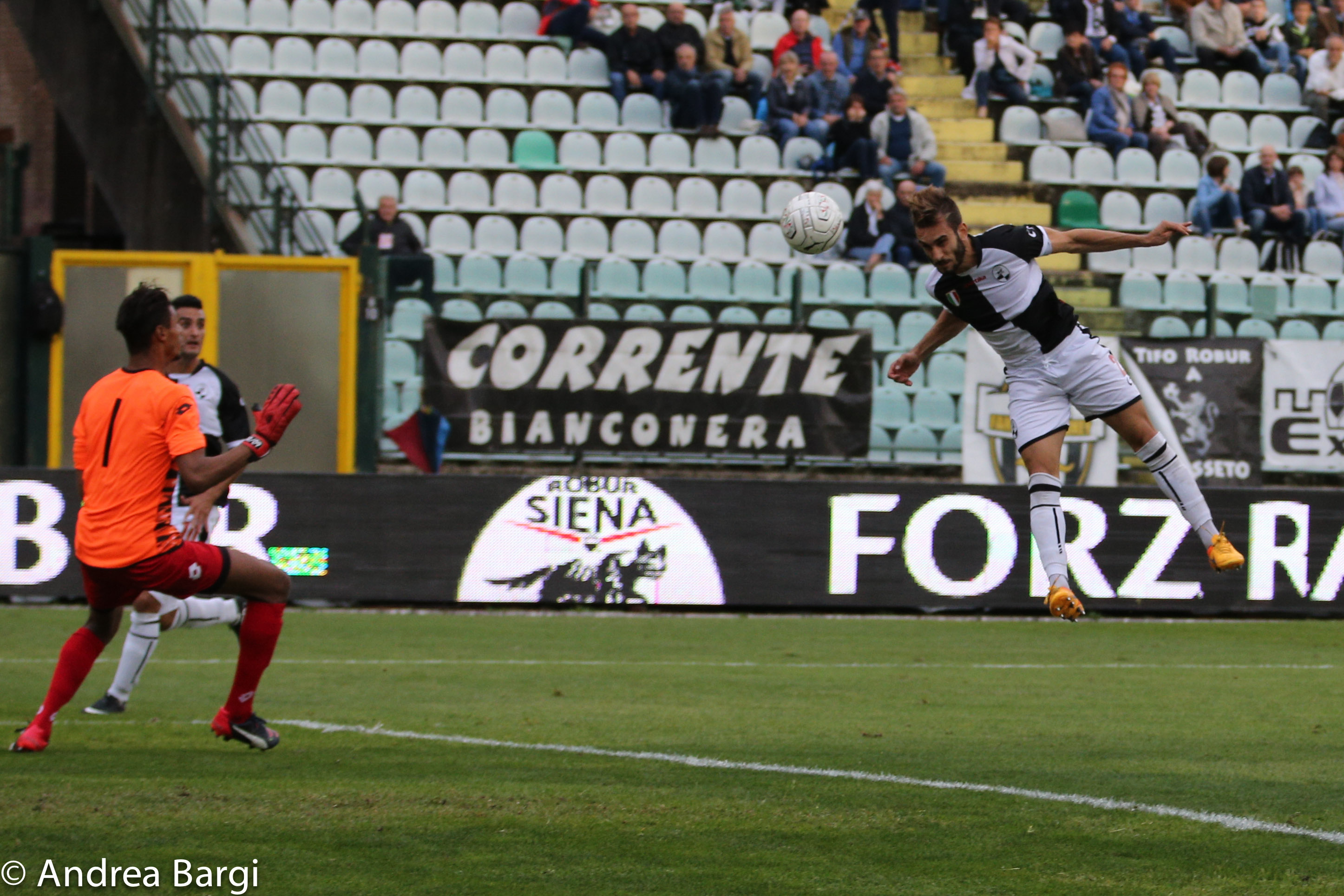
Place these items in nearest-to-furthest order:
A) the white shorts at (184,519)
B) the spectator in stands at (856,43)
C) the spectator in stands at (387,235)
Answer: the white shorts at (184,519) → the spectator in stands at (387,235) → the spectator in stands at (856,43)

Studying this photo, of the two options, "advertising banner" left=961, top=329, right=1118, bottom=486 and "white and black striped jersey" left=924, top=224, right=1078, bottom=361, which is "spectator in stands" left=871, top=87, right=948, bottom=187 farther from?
"white and black striped jersey" left=924, top=224, right=1078, bottom=361

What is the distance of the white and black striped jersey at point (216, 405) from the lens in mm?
8891

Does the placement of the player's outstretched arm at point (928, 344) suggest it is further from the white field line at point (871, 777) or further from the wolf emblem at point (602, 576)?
the wolf emblem at point (602, 576)

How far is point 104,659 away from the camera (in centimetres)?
1037

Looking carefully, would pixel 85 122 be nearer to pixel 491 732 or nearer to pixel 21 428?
pixel 21 428

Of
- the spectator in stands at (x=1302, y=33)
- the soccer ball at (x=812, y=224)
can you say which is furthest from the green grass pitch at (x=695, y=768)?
the spectator in stands at (x=1302, y=33)

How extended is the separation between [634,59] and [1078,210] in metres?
6.03

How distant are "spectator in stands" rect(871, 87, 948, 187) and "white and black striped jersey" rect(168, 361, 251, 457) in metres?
12.5

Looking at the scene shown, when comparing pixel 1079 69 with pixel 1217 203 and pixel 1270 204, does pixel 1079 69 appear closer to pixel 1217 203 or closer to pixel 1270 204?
pixel 1217 203

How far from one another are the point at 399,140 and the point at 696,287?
4.56 metres

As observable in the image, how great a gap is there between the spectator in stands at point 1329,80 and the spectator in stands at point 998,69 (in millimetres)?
4189

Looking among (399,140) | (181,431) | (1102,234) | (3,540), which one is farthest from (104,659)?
(399,140)

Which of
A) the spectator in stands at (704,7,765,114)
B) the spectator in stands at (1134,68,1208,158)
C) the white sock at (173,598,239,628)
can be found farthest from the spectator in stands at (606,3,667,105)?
the white sock at (173,598,239,628)

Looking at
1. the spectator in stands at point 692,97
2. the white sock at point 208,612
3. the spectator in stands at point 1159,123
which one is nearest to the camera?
the white sock at point 208,612
